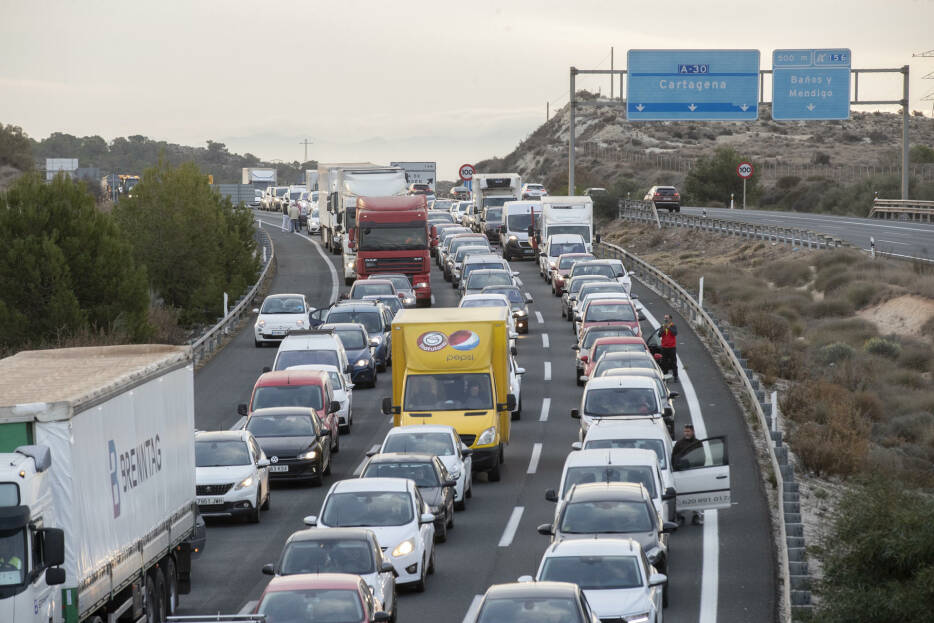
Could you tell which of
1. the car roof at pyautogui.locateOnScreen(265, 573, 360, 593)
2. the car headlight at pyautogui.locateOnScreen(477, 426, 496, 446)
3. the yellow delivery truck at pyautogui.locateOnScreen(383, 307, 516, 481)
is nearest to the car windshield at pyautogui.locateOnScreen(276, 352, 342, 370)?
the yellow delivery truck at pyautogui.locateOnScreen(383, 307, 516, 481)

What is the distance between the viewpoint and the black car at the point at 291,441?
25516 millimetres

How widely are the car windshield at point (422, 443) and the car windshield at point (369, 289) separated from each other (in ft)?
70.2

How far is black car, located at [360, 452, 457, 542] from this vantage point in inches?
845

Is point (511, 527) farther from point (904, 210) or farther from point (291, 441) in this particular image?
point (904, 210)

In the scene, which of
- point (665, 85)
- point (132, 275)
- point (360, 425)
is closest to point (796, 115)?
point (665, 85)

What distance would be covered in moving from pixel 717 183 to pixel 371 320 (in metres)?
80.1

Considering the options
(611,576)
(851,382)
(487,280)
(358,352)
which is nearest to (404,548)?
(611,576)

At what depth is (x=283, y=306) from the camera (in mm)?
42844

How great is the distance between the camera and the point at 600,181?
5517 inches

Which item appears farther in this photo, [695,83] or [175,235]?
[175,235]

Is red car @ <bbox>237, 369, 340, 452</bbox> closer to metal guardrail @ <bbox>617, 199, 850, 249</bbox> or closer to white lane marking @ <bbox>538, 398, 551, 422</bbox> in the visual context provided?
white lane marking @ <bbox>538, 398, 551, 422</bbox>

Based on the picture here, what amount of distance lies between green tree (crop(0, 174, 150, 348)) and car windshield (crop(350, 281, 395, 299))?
22.8 ft

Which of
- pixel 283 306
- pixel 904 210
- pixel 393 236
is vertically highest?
pixel 904 210

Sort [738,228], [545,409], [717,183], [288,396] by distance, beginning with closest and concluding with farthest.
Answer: [288,396] < [545,409] < [738,228] < [717,183]
